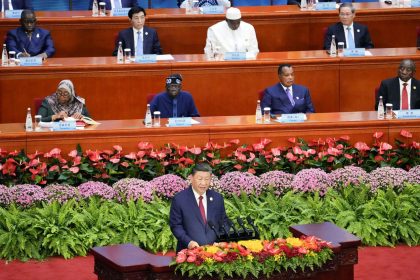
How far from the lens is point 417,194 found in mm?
9469

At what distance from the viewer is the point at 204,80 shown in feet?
A: 38.6

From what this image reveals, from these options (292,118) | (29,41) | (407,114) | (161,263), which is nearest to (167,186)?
(292,118)

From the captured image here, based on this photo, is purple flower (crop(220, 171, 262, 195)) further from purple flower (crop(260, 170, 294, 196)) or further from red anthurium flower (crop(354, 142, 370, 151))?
red anthurium flower (crop(354, 142, 370, 151))

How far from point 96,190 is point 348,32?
161 inches

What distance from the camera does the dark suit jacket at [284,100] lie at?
11.0 metres

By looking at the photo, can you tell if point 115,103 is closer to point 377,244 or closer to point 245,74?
point 245,74

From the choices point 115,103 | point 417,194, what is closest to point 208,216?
point 417,194

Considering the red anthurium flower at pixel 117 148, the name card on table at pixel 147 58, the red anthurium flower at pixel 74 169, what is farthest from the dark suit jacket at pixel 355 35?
the red anthurium flower at pixel 74 169

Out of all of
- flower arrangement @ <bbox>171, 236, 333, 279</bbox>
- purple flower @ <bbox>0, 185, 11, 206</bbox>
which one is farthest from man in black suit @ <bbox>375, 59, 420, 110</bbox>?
flower arrangement @ <bbox>171, 236, 333, 279</bbox>

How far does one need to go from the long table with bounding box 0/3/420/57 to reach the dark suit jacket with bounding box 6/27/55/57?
15.0 inches

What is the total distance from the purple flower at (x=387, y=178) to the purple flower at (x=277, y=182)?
2.19ft

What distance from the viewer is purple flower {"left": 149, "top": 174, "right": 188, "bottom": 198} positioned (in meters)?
9.47

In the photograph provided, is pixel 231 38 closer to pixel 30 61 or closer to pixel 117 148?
pixel 30 61

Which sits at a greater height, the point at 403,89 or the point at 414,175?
the point at 403,89
